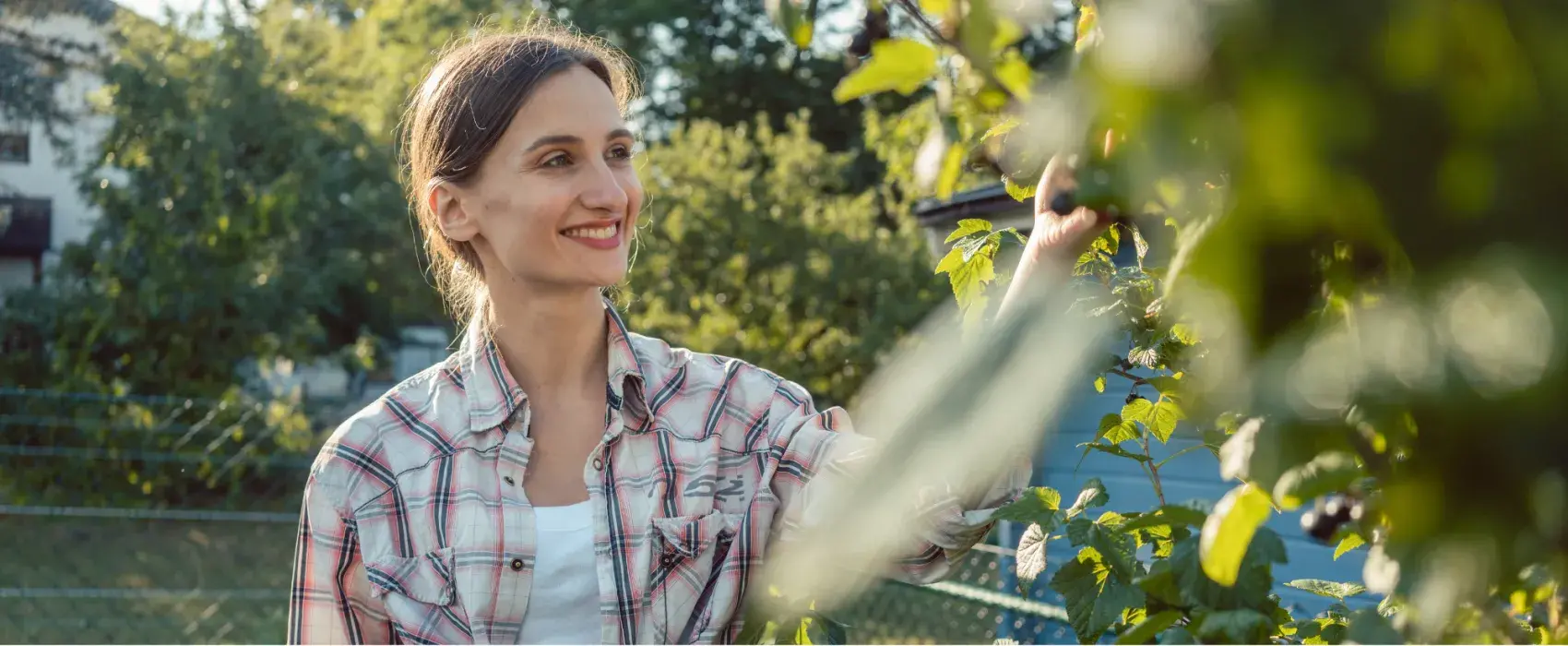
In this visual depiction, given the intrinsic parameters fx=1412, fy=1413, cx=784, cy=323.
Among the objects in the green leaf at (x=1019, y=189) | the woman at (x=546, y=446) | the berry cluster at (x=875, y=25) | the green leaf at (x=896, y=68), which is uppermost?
the berry cluster at (x=875, y=25)

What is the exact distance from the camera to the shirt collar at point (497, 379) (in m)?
2.28

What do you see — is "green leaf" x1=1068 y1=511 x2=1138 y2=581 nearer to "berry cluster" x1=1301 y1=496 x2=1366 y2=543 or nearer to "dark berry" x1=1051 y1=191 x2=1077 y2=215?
"berry cluster" x1=1301 y1=496 x2=1366 y2=543

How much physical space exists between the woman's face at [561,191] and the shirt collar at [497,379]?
127 millimetres

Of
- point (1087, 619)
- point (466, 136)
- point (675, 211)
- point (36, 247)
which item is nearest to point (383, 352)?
point (675, 211)

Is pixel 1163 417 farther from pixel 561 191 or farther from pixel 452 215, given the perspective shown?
pixel 452 215

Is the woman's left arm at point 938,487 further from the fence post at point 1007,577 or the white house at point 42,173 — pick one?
the white house at point 42,173

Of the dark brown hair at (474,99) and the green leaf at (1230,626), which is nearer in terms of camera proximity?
the green leaf at (1230,626)

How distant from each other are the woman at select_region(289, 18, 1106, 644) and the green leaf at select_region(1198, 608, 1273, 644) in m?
1.09

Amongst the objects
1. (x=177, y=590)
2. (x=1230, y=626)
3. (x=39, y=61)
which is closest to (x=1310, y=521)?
(x=1230, y=626)

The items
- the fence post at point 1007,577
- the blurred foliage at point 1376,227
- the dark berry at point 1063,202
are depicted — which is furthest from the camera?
the fence post at point 1007,577

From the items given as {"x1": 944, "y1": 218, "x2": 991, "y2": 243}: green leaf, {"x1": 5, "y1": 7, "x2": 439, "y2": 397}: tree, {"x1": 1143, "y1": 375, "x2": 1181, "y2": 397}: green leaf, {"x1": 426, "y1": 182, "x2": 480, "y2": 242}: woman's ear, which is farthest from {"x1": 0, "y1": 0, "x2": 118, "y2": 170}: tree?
{"x1": 1143, "y1": 375, "x2": 1181, "y2": 397}: green leaf

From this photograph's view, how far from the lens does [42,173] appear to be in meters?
21.7

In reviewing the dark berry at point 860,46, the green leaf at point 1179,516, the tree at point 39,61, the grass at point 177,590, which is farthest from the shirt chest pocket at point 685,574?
the tree at point 39,61

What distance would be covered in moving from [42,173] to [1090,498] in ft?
77.2
